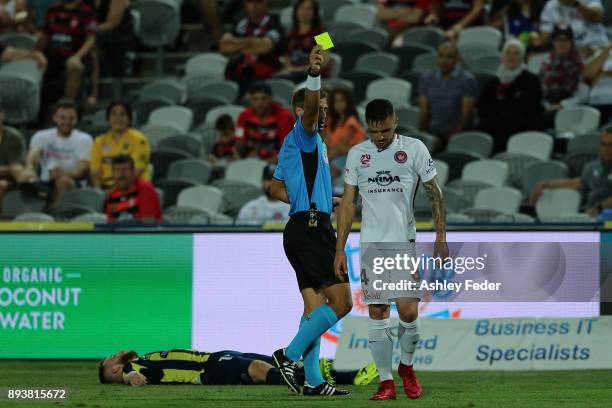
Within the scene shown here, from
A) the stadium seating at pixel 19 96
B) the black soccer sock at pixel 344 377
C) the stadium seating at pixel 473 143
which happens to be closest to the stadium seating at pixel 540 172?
the stadium seating at pixel 473 143

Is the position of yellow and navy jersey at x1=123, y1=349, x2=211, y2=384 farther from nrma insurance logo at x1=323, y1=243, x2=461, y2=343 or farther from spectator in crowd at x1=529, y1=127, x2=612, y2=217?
spectator in crowd at x1=529, y1=127, x2=612, y2=217

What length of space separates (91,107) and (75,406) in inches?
424

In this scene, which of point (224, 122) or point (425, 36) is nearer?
point (224, 122)

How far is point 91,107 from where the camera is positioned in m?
19.6

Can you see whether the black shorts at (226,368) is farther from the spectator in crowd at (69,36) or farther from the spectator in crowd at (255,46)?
the spectator in crowd at (69,36)

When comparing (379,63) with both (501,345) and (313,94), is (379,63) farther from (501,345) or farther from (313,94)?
(313,94)

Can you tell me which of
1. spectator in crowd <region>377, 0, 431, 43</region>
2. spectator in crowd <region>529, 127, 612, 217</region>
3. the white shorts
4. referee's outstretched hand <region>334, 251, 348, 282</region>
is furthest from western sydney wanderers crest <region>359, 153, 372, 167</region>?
spectator in crowd <region>377, 0, 431, 43</region>

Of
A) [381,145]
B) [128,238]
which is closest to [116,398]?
[381,145]

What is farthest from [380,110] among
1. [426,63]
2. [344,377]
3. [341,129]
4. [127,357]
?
[426,63]

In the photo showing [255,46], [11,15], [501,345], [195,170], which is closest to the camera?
[501,345]

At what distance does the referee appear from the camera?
9859 mm

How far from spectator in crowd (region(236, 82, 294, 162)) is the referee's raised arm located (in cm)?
623

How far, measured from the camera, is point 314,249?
32.5 feet

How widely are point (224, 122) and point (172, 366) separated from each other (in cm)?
622
